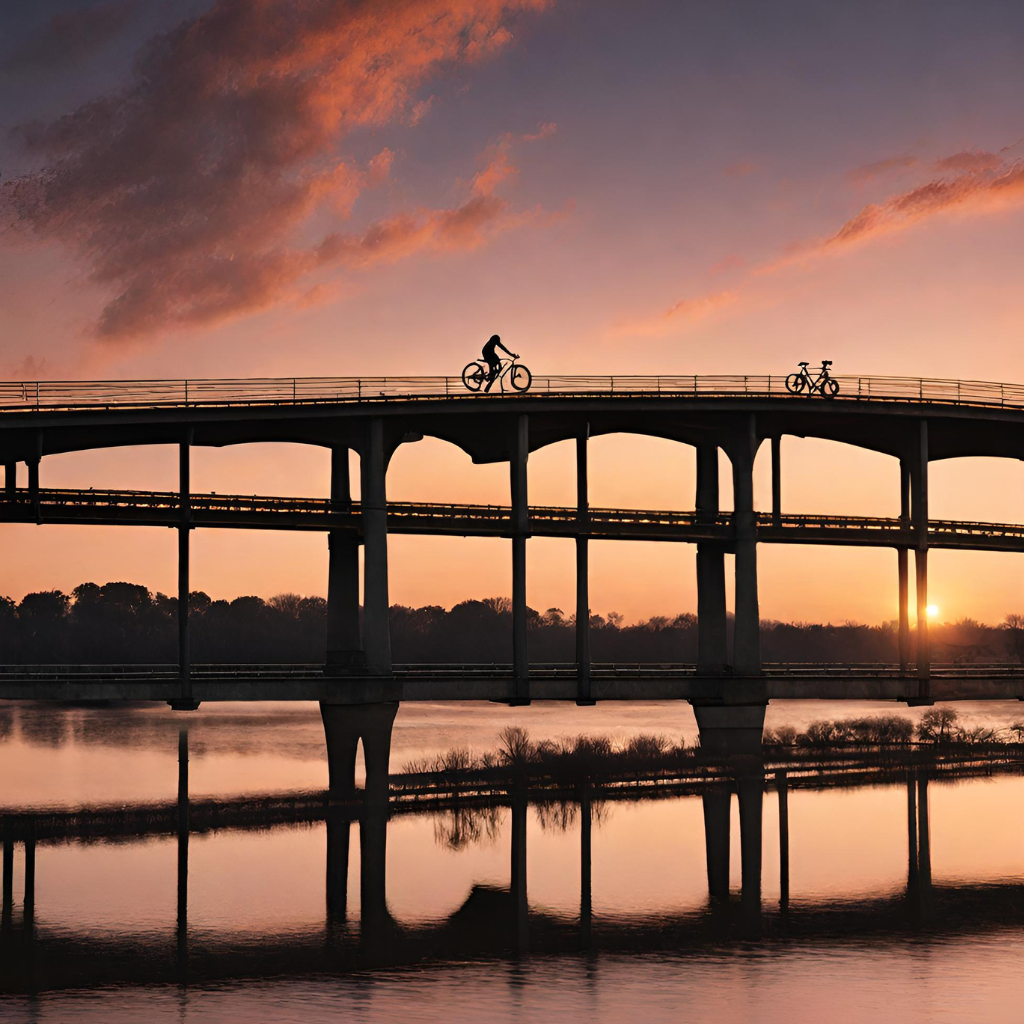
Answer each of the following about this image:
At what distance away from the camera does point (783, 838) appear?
41.1 meters

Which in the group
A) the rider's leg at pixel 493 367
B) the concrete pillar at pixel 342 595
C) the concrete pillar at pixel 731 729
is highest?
the rider's leg at pixel 493 367

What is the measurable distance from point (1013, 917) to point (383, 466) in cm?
3707

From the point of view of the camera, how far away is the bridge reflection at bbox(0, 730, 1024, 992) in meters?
25.2

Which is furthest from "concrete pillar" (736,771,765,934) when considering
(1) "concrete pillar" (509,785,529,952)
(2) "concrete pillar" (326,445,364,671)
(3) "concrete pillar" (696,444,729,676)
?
(2) "concrete pillar" (326,445,364,671)

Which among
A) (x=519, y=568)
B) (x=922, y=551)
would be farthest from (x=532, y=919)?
(x=922, y=551)

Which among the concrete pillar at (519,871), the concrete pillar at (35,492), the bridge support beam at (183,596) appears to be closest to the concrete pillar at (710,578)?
the concrete pillar at (519,871)

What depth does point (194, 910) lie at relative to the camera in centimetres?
2970

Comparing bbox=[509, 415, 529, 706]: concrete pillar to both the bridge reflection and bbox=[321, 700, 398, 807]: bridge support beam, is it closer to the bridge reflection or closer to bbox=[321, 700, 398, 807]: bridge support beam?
bbox=[321, 700, 398, 807]: bridge support beam

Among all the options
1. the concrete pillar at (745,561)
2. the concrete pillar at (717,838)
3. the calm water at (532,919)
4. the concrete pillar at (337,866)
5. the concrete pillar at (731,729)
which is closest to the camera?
the calm water at (532,919)

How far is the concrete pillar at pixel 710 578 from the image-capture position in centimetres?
6988

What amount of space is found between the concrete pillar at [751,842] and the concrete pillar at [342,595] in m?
21.1

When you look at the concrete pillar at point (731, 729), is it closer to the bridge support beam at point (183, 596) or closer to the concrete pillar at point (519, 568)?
the concrete pillar at point (519, 568)

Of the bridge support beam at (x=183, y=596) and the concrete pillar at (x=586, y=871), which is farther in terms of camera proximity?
the bridge support beam at (x=183, y=596)

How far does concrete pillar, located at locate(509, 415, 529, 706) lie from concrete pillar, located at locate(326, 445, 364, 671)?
9.71 metres
